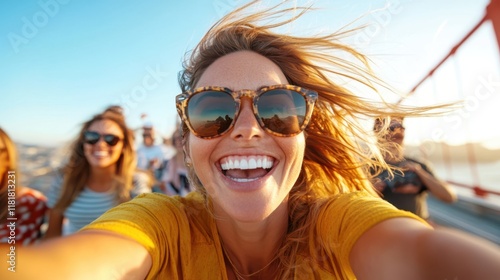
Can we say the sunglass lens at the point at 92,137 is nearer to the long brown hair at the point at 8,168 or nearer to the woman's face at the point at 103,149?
the woman's face at the point at 103,149

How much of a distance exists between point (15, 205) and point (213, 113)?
205cm

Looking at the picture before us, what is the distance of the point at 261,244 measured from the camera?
1.35 metres

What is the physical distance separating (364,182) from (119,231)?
1351 mm

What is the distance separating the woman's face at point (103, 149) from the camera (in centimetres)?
268

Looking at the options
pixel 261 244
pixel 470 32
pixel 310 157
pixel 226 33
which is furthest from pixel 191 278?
pixel 470 32

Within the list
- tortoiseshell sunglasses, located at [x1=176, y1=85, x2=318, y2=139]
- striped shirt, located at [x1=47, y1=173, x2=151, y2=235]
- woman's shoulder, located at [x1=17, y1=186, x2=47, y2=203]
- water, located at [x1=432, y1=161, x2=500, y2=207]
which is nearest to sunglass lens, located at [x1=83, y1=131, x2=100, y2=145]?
striped shirt, located at [x1=47, y1=173, x2=151, y2=235]

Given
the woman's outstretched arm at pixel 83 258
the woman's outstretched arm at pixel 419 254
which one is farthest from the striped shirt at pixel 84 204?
the woman's outstretched arm at pixel 419 254

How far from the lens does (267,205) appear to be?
1104mm

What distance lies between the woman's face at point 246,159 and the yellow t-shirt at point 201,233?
0.68 feet

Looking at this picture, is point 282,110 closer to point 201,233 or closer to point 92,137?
point 201,233

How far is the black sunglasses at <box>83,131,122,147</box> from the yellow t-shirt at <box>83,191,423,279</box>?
1.75 meters

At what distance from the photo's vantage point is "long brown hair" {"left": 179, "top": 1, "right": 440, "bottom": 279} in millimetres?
1476

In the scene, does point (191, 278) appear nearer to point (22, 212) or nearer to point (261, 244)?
point (261, 244)

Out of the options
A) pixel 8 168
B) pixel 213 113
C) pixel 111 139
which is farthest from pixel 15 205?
pixel 213 113
